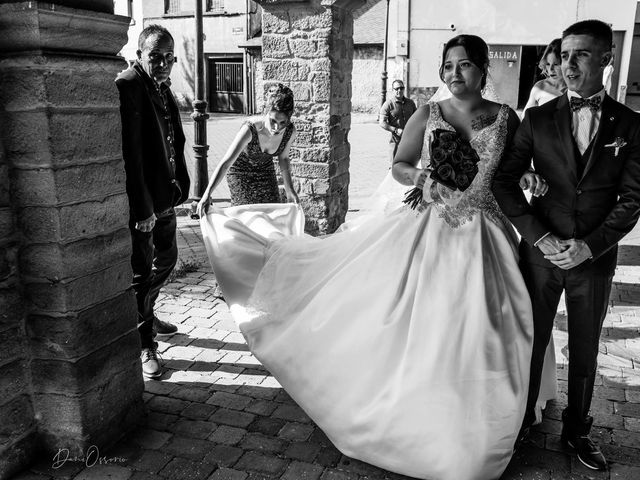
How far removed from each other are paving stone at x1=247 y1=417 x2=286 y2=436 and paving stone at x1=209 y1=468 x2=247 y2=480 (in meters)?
0.41

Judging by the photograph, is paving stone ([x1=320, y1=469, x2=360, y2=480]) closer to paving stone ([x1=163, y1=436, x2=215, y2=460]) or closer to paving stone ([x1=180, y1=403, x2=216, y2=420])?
paving stone ([x1=163, y1=436, x2=215, y2=460])

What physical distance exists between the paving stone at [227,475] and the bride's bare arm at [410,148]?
6.05 feet

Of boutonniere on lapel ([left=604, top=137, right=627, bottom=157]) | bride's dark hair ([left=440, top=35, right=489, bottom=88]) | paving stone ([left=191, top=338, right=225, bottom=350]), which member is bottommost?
paving stone ([left=191, top=338, right=225, bottom=350])

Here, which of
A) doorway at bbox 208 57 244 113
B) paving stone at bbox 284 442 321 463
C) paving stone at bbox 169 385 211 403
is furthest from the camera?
doorway at bbox 208 57 244 113

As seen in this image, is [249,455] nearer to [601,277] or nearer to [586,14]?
[601,277]

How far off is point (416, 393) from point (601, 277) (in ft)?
3.58

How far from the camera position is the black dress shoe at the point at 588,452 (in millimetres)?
3148

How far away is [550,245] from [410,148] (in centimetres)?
103

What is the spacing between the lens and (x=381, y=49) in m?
30.3

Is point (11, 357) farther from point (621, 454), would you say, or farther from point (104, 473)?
point (621, 454)

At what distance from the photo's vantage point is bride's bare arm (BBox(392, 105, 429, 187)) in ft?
11.7

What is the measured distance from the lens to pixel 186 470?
3.15 meters

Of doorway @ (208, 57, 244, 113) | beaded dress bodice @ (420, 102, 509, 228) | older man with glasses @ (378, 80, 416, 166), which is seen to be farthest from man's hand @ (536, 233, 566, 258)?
doorway @ (208, 57, 244, 113)

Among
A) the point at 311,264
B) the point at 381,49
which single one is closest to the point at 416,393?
the point at 311,264
